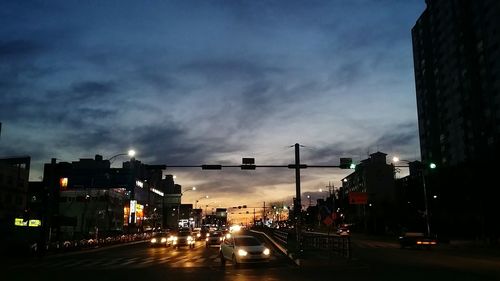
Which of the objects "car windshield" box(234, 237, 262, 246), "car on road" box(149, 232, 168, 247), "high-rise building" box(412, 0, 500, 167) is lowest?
"car on road" box(149, 232, 168, 247)

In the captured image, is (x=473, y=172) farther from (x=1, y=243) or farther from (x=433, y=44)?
(x=433, y=44)

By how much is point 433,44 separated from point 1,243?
11430cm

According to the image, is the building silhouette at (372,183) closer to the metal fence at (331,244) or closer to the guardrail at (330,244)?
the metal fence at (331,244)

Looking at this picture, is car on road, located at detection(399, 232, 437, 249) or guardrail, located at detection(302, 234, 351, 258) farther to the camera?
car on road, located at detection(399, 232, 437, 249)

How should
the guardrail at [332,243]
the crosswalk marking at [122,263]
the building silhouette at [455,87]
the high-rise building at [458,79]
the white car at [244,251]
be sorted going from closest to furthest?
the white car at [244,251], the crosswalk marking at [122,263], the guardrail at [332,243], the building silhouette at [455,87], the high-rise building at [458,79]

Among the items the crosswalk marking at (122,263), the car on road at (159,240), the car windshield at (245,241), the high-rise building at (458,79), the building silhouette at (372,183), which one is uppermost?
the high-rise building at (458,79)

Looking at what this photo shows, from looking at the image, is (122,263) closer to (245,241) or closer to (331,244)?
(245,241)

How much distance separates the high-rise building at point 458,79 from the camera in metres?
97.4

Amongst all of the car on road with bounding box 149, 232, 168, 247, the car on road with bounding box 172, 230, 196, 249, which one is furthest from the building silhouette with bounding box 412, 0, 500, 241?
the car on road with bounding box 149, 232, 168, 247

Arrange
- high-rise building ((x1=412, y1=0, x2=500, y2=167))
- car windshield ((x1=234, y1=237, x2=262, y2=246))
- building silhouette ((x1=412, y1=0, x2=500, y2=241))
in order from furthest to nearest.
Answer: high-rise building ((x1=412, y1=0, x2=500, y2=167))
building silhouette ((x1=412, y1=0, x2=500, y2=241))
car windshield ((x1=234, y1=237, x2=262, y2=246))

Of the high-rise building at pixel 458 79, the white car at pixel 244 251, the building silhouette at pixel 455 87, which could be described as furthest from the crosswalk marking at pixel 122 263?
the high-rise building at pixel 458 79

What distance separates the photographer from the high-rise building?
319 ft

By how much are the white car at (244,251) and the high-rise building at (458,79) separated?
269 ft

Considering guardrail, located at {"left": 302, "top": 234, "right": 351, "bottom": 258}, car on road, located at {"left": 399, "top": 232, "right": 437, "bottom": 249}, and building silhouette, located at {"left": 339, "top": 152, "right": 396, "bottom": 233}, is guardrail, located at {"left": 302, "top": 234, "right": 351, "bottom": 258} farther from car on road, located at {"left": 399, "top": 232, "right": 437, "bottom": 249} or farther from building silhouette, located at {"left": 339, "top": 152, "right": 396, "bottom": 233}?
building silhouette, located at {"left": 339, "top": 152, "right": 396, "bottom": 233}
